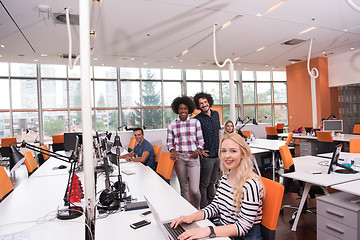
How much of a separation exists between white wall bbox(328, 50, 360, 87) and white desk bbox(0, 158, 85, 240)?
34.2 feet

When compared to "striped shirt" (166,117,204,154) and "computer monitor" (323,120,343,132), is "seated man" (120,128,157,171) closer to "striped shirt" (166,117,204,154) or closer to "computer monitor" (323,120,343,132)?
"striped shirt" (166,117,204,154)

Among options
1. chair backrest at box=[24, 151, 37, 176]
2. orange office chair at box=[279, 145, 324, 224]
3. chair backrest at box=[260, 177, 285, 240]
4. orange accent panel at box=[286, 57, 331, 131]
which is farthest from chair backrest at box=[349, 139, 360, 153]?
orange accent panel at box=[286, 57, 331, 131]

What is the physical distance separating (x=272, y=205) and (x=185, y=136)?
5.84 ft

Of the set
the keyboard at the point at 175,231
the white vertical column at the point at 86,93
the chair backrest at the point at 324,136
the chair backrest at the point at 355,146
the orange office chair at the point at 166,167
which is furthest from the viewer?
the chair backrest at the point at 324,136

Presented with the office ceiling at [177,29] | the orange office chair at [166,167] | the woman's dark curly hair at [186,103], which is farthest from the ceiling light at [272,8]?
the orange office chair at [166,167]

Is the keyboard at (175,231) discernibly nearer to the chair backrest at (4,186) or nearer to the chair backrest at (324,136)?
the chair backrest at (4,186)

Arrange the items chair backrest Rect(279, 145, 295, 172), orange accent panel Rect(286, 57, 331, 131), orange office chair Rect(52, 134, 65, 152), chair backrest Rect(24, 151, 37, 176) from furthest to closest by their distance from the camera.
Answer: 1. orange accent panel Rect(286, 57, 331, 131)
2. orange office chair Rect(52, 134, 65, 152)
3. chair backrest Rect(24, 151, 37, 176)
4. chair backrest Rect(279, 145, 295, 172)

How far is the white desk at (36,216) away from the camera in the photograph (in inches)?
60.8

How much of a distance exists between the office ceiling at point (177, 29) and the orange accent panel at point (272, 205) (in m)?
3.88

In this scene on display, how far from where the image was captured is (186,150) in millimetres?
3205

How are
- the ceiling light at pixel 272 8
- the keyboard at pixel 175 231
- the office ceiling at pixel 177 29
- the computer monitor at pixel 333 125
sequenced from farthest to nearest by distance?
1. the computer monitor at pixel 333 125
2. the ceiling light at pixel 272 8
3. the office ceiling at pixel 177 29
4. the keyboard at pixel 175 231

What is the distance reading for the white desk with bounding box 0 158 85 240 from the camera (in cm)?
154

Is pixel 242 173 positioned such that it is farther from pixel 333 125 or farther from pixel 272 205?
pixel 333 125

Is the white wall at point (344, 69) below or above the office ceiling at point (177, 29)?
below
